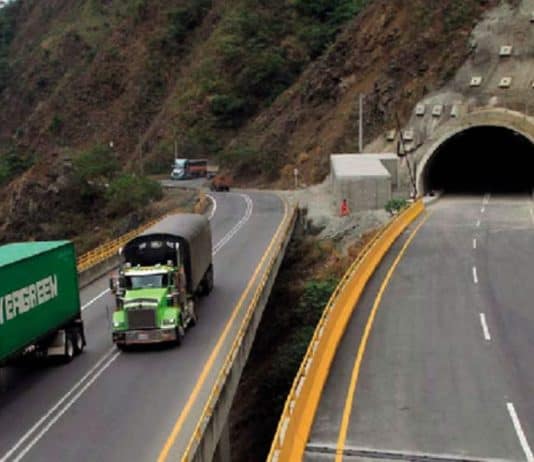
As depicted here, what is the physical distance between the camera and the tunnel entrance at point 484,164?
62344 millimetres

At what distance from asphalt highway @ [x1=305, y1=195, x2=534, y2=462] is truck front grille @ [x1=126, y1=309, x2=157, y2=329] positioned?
551 cm

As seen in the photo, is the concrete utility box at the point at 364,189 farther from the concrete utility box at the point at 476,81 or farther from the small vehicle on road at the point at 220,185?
the small vehicle on road at the point at 220,185

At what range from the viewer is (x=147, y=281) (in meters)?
23.0

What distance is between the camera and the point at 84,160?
77438 mm

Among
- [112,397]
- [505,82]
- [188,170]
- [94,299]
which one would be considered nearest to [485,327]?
[112,397]

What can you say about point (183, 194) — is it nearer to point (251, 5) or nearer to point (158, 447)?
→ point (251, 5)

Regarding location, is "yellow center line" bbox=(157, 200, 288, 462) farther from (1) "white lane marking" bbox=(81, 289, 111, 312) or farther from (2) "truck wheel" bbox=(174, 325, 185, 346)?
(1) "white lane marking" bbox=(81, 289, 111, 312)

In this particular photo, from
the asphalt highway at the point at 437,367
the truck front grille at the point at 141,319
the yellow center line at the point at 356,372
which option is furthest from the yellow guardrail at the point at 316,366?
the truck front grille at the point at 141,319

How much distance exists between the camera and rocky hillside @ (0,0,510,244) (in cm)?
7088

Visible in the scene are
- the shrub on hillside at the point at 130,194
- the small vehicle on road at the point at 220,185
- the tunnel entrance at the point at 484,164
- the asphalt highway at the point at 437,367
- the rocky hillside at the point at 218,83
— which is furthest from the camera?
the small vehicle on road at the point at 220,185

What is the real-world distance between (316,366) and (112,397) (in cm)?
526

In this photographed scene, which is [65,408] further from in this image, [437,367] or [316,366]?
[437,367]

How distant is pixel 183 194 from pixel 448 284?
1825 inches

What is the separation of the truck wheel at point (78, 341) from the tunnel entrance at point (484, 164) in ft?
134
